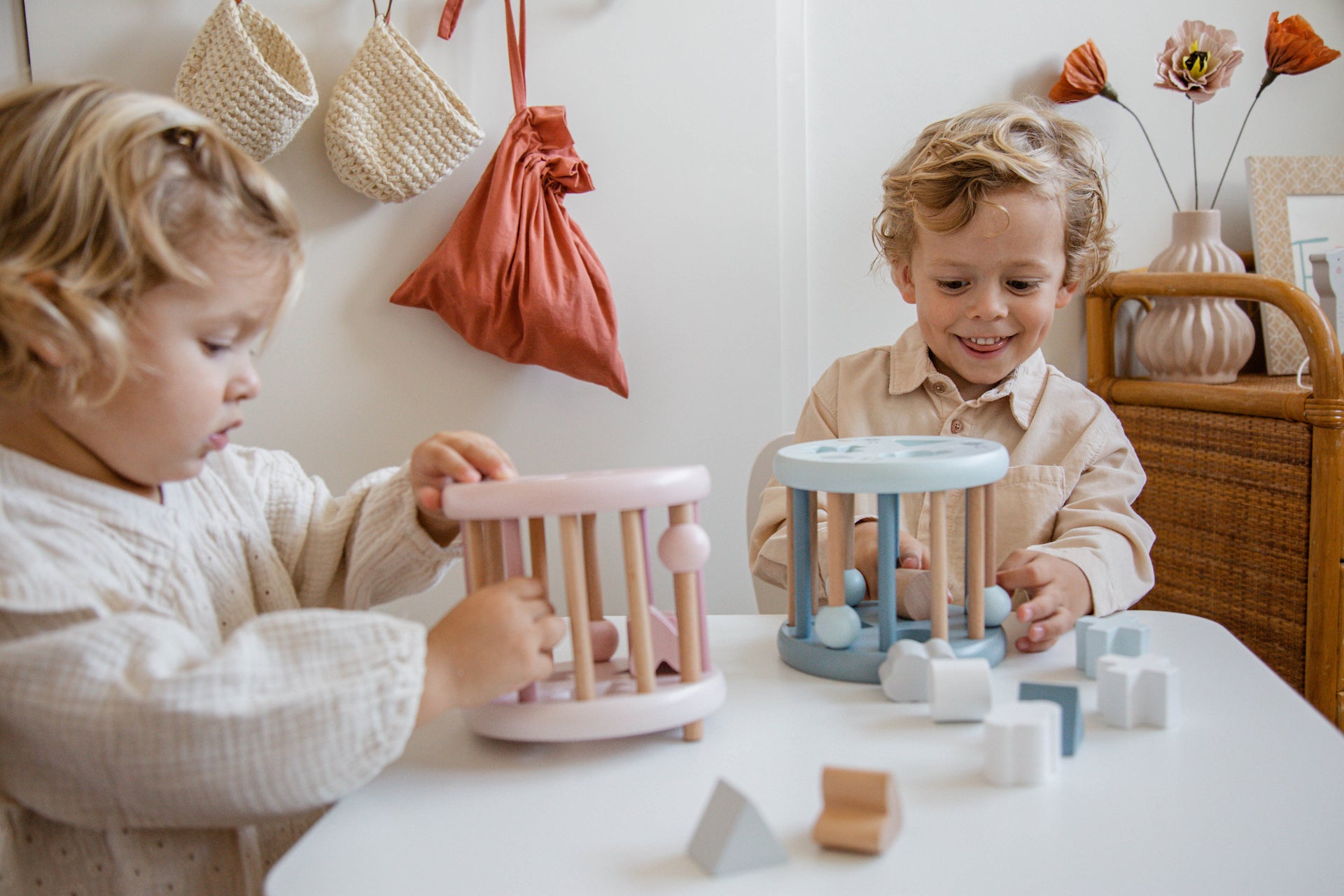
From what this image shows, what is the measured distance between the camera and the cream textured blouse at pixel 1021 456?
3.05 ft

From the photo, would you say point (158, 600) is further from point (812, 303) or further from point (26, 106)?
point (812, 303)

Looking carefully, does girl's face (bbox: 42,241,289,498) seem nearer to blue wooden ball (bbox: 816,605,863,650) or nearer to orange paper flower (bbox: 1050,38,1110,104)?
blue wooden ball (bbox: 816,605,863,650)

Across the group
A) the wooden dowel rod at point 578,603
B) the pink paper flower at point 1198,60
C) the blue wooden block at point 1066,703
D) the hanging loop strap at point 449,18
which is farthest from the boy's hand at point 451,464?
the pink paper flower at point 1198,60

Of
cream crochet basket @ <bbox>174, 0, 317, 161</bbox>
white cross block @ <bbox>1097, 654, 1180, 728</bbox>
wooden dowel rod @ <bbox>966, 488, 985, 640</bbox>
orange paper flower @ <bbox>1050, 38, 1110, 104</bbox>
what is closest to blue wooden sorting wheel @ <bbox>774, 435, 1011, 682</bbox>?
wooden dowel rod @ <bbox>966, 488, 985, 640</bbox>

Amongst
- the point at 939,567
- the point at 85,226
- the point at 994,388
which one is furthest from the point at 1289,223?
the point at 85,226

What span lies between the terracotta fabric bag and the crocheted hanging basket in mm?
82

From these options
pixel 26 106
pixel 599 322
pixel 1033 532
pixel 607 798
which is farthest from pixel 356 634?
pixel 599 322

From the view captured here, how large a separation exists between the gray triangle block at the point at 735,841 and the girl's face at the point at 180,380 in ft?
1.33

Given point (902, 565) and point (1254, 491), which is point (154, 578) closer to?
point (902, 565)

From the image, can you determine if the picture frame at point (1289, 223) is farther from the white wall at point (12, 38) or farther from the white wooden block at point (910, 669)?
the white wall at point (12, 38)

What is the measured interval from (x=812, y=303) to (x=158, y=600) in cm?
134

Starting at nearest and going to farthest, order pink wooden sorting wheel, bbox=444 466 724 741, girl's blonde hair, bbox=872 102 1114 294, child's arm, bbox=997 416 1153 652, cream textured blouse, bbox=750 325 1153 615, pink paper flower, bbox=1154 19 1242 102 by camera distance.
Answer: pink wooden sorting wheel, bbox=444 466 724 741 → child's arm, bbox=997 416 1153 652 → cream textured blouse, bbox=750 325 1153 615 → girl's blonde hair, bbox=872 102 1114 294 → pink paper flower, bbox=1154 19 1242 102

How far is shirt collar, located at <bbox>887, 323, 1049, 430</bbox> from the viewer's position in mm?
1089

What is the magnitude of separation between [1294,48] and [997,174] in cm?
109
